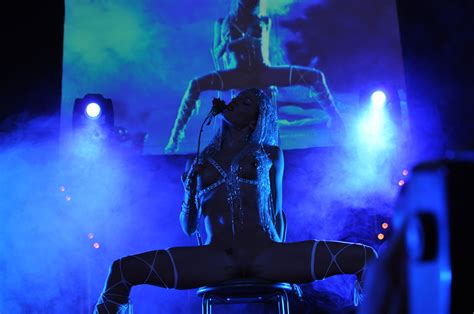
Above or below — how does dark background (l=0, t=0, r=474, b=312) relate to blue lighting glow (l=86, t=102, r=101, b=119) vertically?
above

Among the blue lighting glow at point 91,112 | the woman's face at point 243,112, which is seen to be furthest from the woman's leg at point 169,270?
the blue lighting glow at point 91,112

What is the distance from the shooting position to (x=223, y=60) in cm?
A: 415

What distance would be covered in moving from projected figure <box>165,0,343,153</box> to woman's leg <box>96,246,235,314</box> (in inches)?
65.4

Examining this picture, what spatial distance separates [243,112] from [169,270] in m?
0.96

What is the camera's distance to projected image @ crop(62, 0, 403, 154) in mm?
4059

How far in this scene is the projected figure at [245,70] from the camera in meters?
4.07

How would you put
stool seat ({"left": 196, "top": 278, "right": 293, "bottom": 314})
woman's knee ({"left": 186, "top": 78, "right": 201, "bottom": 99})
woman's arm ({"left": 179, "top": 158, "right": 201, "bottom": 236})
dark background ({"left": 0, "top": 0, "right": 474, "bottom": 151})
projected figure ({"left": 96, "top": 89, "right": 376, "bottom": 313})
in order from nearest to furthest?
stool seat ({"left": 196, "top": 278, "right": 293, "bottom": 314}) → projected figure ({"left": 96, "top": 89, "right": 376, "bottom": 313}) → woman's arm ({"left": 179, "top": 158, "right": 201, "bottom": 236}) → woman's knee ({"left": 186, "top": 78, "right": 201, "bottom": 99}) → dark background ({"left": 0, "top": 0, "right": 474, "bottom": 151})

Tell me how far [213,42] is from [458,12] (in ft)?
6.25

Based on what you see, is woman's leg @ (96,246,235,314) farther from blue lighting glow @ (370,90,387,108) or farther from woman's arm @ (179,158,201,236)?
blue lighting glow @ (370,90,387,108)

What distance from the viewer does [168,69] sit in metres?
4.16

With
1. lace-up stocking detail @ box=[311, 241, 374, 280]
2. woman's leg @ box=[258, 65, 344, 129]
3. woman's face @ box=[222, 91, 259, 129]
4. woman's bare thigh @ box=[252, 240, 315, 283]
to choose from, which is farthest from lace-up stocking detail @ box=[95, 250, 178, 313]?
woman's leg @ box=[258, 65, 344, 129]

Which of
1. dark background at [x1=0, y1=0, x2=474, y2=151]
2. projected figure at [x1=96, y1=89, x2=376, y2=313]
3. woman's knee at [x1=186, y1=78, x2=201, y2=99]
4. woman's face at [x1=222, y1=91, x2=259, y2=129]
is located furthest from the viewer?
dark background at [x1=0, y1=0, x2=474, y2=151]

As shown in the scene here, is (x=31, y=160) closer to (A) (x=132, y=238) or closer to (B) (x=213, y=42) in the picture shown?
(A) (x=132, y=238)

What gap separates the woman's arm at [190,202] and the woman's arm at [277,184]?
0.39 meters
